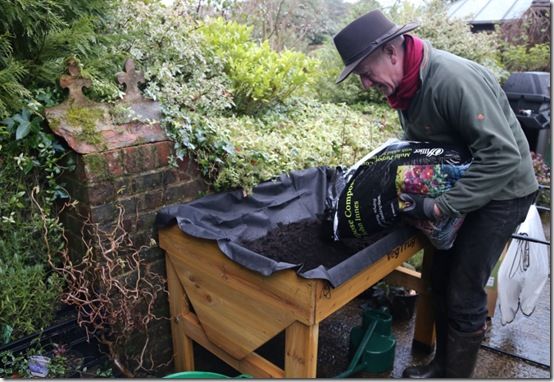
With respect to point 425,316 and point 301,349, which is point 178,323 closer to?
point 301,349

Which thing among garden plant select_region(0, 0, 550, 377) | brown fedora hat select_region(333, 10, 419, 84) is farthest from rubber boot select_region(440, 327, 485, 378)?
brown fedora hat select_region(333, 10, 419, 84)

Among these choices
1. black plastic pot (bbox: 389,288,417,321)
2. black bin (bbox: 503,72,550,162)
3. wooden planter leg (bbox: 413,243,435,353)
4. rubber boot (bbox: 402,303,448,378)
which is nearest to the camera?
rubber boot (bbox: 402,303,448,378)

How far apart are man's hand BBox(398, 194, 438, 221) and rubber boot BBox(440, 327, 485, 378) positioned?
70 centimetres

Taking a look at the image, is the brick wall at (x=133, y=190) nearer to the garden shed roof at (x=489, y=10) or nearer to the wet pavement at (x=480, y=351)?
the wet pavement at (x=480, y=351)

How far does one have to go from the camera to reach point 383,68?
6.57 feet

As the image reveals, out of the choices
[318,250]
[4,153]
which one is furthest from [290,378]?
[4,153]

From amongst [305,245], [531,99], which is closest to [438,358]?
[305,245]

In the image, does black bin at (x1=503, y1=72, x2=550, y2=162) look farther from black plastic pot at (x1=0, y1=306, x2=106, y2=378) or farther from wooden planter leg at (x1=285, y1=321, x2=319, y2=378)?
black plastic pot at (x1=0, y1=306, x2=106, y2=378)

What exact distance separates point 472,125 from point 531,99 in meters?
4.22

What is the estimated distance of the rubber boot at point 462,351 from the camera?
224cm

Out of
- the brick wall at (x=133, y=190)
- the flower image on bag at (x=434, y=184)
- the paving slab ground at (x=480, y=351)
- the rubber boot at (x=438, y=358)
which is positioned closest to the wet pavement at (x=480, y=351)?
the paving slab ground at (x=480, y=351)

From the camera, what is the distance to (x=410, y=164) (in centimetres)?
207

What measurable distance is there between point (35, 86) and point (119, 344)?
140cm

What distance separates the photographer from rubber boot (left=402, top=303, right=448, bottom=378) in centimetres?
250
